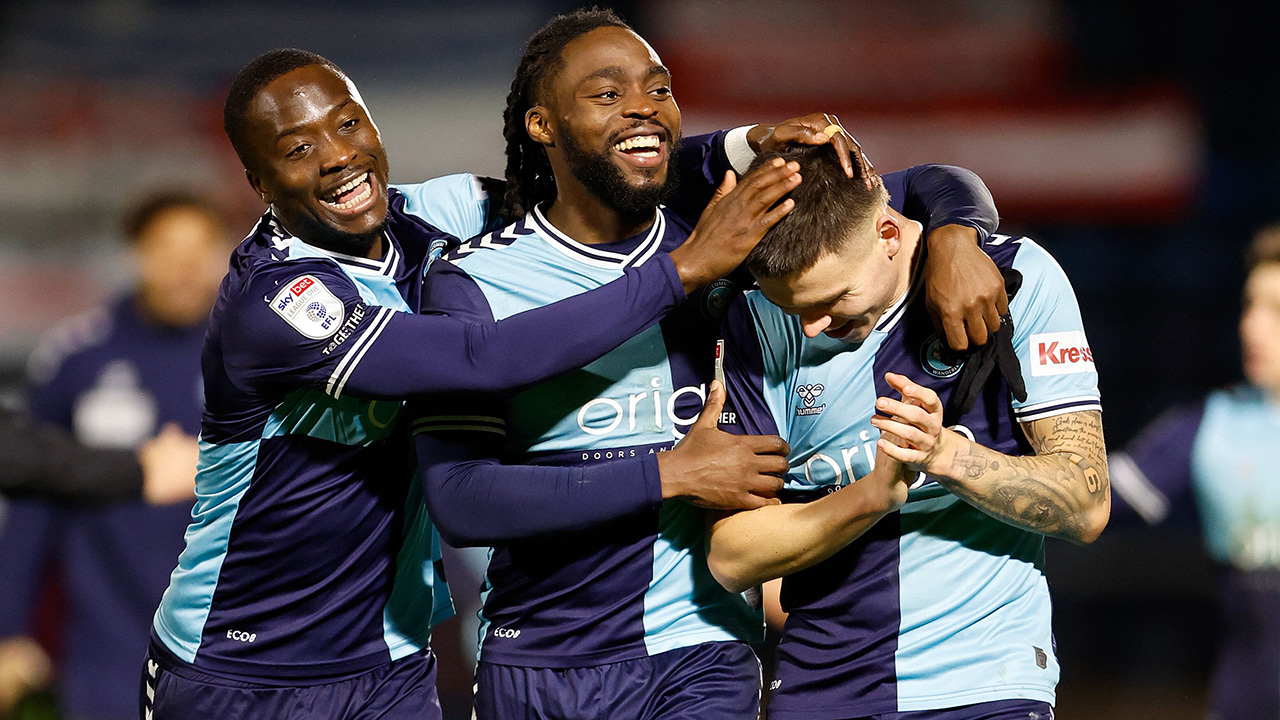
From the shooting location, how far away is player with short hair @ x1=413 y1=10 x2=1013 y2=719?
2.52 metres

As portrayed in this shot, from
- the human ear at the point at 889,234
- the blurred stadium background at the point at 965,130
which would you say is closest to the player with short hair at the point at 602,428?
the human ear at the point at 889,234

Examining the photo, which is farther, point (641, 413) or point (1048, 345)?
point (641, 413)

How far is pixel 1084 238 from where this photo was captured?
8812 mm

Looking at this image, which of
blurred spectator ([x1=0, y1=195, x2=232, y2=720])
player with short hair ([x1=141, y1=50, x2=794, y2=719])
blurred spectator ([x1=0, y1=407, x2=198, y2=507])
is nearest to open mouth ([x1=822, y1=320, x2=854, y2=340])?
player with short hair ([x1=141, y1=50, x2=794, y2=719])

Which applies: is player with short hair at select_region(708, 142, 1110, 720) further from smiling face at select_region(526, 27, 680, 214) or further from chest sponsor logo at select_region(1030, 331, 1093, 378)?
smiling face at select_region(526, 27, 680, 214)

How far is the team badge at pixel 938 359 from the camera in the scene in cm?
246

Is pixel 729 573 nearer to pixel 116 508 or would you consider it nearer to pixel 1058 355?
pixel 1058 355

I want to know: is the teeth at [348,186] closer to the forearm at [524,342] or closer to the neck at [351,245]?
the neck at [351,245]

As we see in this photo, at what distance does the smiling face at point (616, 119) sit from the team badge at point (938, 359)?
63cm

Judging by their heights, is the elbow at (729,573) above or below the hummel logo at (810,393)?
below

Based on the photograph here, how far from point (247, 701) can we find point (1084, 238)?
24.3 ft

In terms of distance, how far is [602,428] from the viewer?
259cm

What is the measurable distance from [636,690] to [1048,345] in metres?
1.03

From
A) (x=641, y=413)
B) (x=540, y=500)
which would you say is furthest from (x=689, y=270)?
(x=540, y=500)
